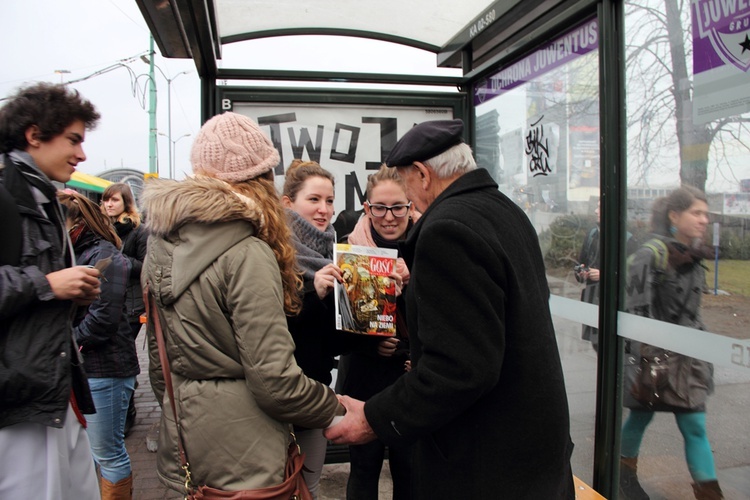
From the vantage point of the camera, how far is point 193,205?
1665mm

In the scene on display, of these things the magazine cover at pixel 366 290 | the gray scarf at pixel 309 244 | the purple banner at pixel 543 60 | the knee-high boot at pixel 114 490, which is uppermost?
the purple banner at pixel 543 60

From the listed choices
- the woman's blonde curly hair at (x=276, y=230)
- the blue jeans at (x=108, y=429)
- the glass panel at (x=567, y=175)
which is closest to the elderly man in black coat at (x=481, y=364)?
the woman's blonde curly hair at (x=276, y=230)

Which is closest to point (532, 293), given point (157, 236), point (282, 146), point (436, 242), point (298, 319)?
point (436, 242)

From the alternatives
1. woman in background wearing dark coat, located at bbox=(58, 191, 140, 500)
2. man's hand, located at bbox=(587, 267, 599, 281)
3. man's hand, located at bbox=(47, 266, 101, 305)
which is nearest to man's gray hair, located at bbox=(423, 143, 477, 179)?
man's hand, located at bbox=(587, 267, 599, 281)

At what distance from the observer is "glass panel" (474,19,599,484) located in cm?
269

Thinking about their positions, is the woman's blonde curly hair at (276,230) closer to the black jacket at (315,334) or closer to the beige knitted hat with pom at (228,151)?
the beige knitted hat with pom at (228,151)

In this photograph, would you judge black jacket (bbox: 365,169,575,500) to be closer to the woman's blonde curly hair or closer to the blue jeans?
the woman's blonde curly hair

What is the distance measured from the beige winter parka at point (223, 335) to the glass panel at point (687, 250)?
149cm

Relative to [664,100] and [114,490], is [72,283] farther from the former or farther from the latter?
[664,100]

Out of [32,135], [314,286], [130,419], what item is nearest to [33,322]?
[32,135]

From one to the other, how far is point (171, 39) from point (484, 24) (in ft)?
5.78

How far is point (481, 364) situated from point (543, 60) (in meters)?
2.08

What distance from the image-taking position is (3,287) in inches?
70.7

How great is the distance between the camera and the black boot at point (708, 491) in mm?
2215
